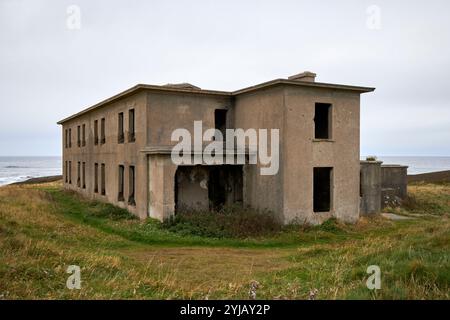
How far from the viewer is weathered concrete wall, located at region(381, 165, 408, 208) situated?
79.4 feet

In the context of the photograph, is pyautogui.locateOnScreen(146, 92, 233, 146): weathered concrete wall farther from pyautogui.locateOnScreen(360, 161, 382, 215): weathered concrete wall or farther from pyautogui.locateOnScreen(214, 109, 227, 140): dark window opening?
pyautogui.locateOnScreen(360, 161, 382, 215): weathered concrete wall

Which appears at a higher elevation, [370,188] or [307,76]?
[307,76]

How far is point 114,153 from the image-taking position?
21.7m

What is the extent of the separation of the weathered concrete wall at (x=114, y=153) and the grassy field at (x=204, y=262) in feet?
7.27

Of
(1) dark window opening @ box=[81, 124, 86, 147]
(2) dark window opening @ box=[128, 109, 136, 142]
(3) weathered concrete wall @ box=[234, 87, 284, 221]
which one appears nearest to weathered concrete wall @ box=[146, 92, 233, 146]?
(3) weathered concrete wall @ box=[234, 87, 284, 221]

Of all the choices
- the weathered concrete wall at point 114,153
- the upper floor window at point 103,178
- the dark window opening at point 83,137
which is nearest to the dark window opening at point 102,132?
the weathered concrete wall at point 114,153

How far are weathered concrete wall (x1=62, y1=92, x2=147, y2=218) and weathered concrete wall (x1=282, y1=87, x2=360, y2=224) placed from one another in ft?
20.1

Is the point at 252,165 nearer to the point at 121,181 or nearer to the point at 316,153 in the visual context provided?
the point at 316,153

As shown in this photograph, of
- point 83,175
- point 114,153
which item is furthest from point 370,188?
point 83,175

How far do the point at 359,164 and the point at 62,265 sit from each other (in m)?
13.8

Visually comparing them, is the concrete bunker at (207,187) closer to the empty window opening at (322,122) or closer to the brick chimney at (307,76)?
the empty window opening at (322,122)

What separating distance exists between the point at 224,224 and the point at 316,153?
16.5 ft

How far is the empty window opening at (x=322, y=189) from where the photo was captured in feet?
59.2
